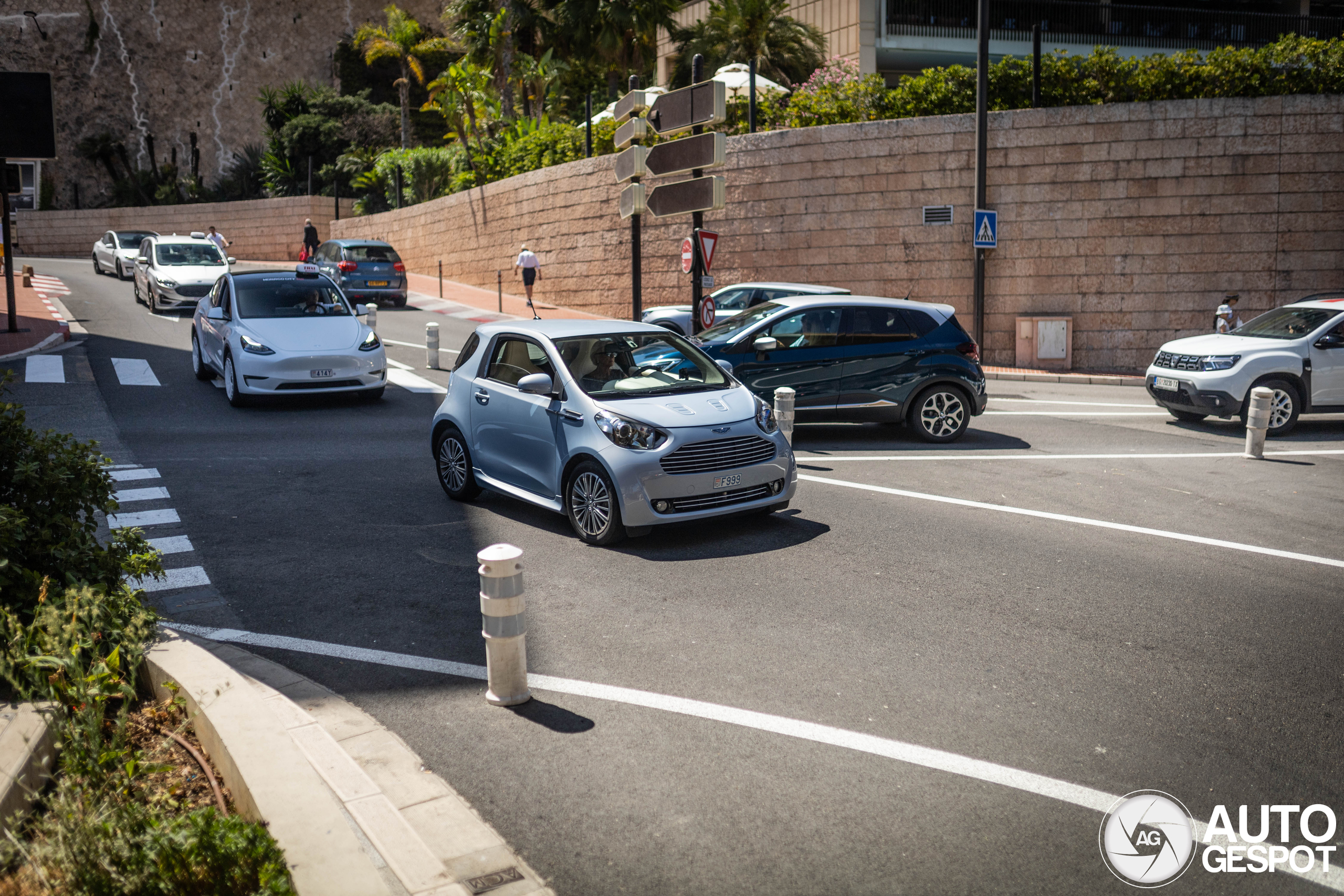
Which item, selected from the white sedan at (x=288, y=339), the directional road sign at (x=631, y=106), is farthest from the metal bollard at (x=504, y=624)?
the directional road sign at (x=631, y=106)

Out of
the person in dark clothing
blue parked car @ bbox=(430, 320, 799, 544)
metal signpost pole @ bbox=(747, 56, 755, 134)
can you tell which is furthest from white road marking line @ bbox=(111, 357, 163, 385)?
the person in dark clothing

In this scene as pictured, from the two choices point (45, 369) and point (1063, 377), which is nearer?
point (45, 369)

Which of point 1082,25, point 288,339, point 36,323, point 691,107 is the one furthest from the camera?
point 1082,25

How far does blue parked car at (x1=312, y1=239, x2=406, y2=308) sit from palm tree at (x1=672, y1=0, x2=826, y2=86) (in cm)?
1483

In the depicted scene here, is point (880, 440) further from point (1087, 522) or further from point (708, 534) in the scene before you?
point (708, 534)

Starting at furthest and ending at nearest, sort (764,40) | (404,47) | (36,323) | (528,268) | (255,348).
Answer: (404,47)
(764,40)
(528,268)
(36,323)
(255,348)

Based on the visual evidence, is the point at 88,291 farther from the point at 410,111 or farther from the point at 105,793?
the point at 105,793

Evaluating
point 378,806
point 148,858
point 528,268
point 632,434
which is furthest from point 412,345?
point 148,858

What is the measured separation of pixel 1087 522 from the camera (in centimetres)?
888

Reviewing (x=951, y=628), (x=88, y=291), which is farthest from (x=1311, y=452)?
(x=88, y=291)

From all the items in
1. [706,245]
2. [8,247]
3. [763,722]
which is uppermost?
[8,247]

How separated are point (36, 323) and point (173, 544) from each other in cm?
1721

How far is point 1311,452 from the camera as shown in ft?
41.5

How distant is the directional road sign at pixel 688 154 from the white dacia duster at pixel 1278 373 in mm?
6804
